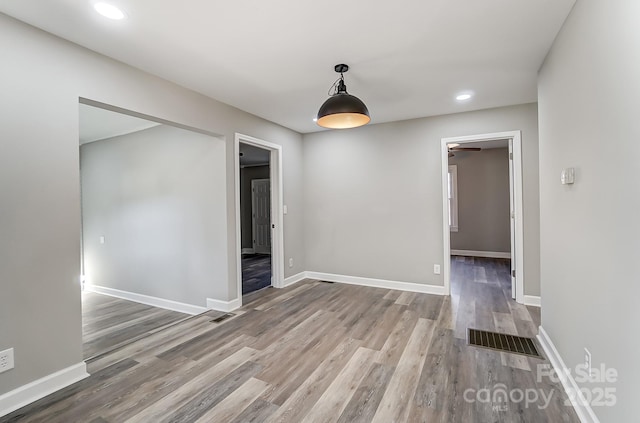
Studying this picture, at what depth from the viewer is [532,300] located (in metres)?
3.73

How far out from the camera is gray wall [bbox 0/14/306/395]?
193 cm

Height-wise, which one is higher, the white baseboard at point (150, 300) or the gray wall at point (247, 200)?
the gray wall at point (247, 200)

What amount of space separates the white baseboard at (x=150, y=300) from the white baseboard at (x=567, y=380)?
12.2 feet

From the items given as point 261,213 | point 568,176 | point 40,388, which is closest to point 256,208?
point 261,213

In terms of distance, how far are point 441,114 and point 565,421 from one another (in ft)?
11.8

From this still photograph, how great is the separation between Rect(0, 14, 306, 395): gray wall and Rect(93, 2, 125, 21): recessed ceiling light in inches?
23.7

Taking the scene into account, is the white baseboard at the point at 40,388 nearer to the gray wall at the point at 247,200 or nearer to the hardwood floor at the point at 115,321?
the hardwood floor at the point at 115,321

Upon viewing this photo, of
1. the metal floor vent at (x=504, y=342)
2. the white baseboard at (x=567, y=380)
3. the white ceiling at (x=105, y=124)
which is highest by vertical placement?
the white ceiling at (x=105, y=124)

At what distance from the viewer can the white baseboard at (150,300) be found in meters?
4.02

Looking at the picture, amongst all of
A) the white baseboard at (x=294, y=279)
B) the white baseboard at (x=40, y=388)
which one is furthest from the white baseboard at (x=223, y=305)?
the white baseboard at (x=40, y=388)

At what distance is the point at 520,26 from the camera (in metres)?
2.12

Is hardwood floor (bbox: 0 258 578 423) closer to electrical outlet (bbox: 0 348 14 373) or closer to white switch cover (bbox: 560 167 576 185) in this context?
electrical outlet (bbox: 0 348 14 373)

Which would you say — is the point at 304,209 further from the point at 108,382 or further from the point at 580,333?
the point at 580,333

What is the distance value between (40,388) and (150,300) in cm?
252
